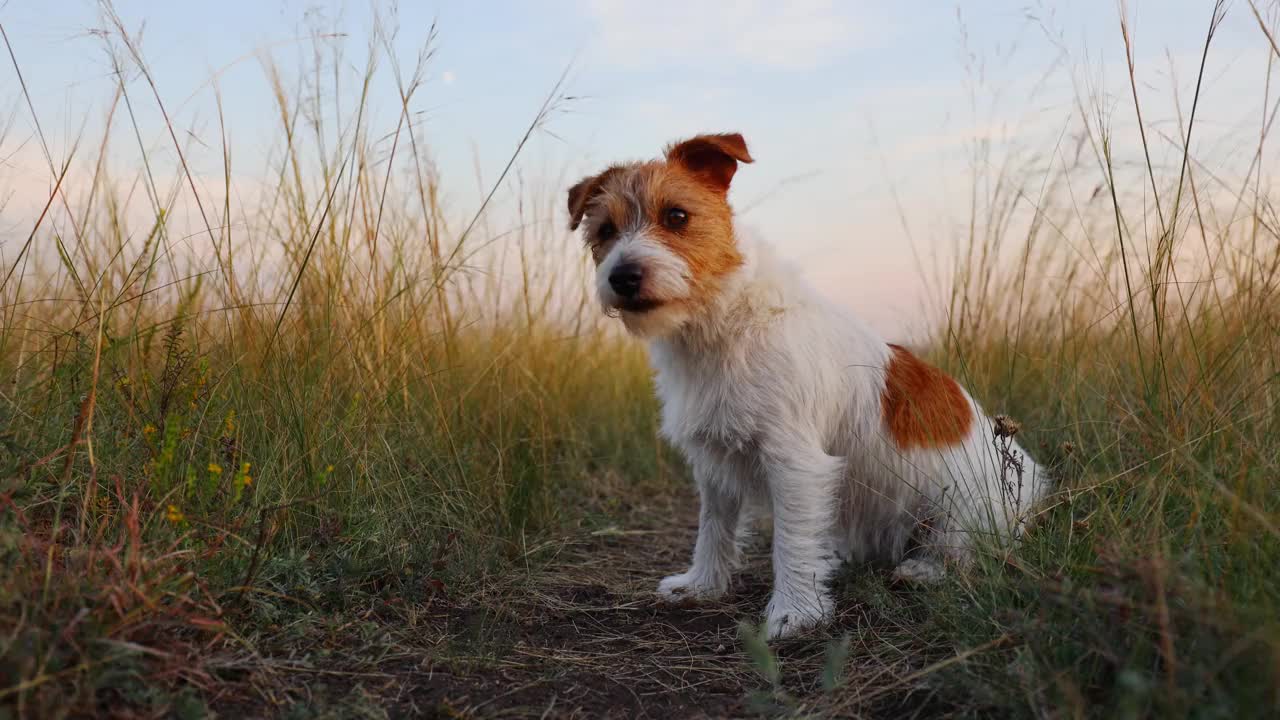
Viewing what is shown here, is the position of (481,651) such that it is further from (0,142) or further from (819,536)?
(0,142)

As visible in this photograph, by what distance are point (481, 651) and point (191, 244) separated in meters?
2.40

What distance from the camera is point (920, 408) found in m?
3.70

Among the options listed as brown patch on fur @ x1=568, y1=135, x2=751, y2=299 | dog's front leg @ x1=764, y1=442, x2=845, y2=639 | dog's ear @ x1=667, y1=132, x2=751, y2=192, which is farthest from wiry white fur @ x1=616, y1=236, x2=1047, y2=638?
dog's ear @ x1=667, y1=132, x2=751, y2=192

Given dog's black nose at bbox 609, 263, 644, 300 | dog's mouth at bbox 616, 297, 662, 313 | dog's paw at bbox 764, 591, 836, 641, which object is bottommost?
dog's paw at bbox 764, 591, 836, 641

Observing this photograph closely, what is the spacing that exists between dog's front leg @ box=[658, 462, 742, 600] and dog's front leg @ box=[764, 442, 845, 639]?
1.44 ft

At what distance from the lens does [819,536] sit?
3.48 metres

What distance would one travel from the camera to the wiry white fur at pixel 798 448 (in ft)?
11.3

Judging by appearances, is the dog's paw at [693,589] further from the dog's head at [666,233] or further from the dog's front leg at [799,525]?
the dog's head at [666,233]

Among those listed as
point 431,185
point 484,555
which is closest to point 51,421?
point 484,555

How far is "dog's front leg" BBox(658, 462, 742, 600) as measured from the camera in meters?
3.89

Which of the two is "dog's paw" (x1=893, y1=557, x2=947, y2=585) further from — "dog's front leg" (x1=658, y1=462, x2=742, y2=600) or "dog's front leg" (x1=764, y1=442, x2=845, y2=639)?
"dog's front leg" (x1=658, y1=462, x2=742, y2=600)

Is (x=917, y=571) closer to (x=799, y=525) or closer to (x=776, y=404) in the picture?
(x=799, y=525)

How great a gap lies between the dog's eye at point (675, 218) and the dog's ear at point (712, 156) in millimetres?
292

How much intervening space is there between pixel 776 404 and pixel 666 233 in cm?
84
